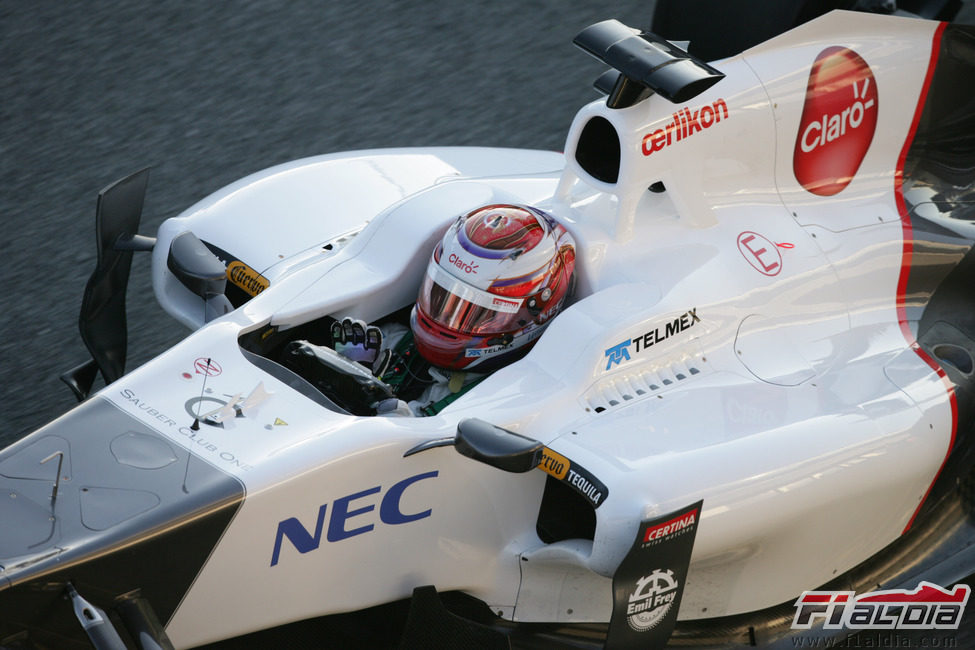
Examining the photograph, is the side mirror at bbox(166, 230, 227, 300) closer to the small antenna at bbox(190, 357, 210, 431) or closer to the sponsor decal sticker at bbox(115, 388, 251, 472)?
the small antenna at bbox(190, 357, 210, 431)

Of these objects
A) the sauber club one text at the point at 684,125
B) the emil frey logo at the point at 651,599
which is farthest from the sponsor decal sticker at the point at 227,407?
the sauber club one text at the point at 684,125

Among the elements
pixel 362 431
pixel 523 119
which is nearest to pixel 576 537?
pixel 362 431

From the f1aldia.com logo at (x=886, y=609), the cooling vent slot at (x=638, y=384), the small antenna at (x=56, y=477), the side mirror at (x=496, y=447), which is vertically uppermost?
the side mirror at (x=496, y=447)

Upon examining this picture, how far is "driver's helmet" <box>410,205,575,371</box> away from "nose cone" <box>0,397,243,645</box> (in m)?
0.78

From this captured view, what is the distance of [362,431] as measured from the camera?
2.78m

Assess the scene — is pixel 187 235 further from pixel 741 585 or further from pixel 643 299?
pixel 741 585

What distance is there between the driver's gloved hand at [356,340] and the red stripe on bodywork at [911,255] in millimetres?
1628

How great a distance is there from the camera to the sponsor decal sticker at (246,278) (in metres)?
3.61

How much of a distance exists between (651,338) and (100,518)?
1.48m

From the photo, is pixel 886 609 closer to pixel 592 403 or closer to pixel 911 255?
pixel 911 255

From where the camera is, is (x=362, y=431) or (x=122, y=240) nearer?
(x=362, y=431)

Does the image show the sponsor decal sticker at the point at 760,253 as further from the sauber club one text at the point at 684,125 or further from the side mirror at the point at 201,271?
the side mirror at the point at 201,271

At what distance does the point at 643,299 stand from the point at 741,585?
833 millimetres

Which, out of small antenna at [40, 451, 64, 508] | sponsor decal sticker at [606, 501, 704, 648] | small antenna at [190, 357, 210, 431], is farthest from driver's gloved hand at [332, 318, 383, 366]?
sponsor decal sticker at [606, 501, 704, 648]
